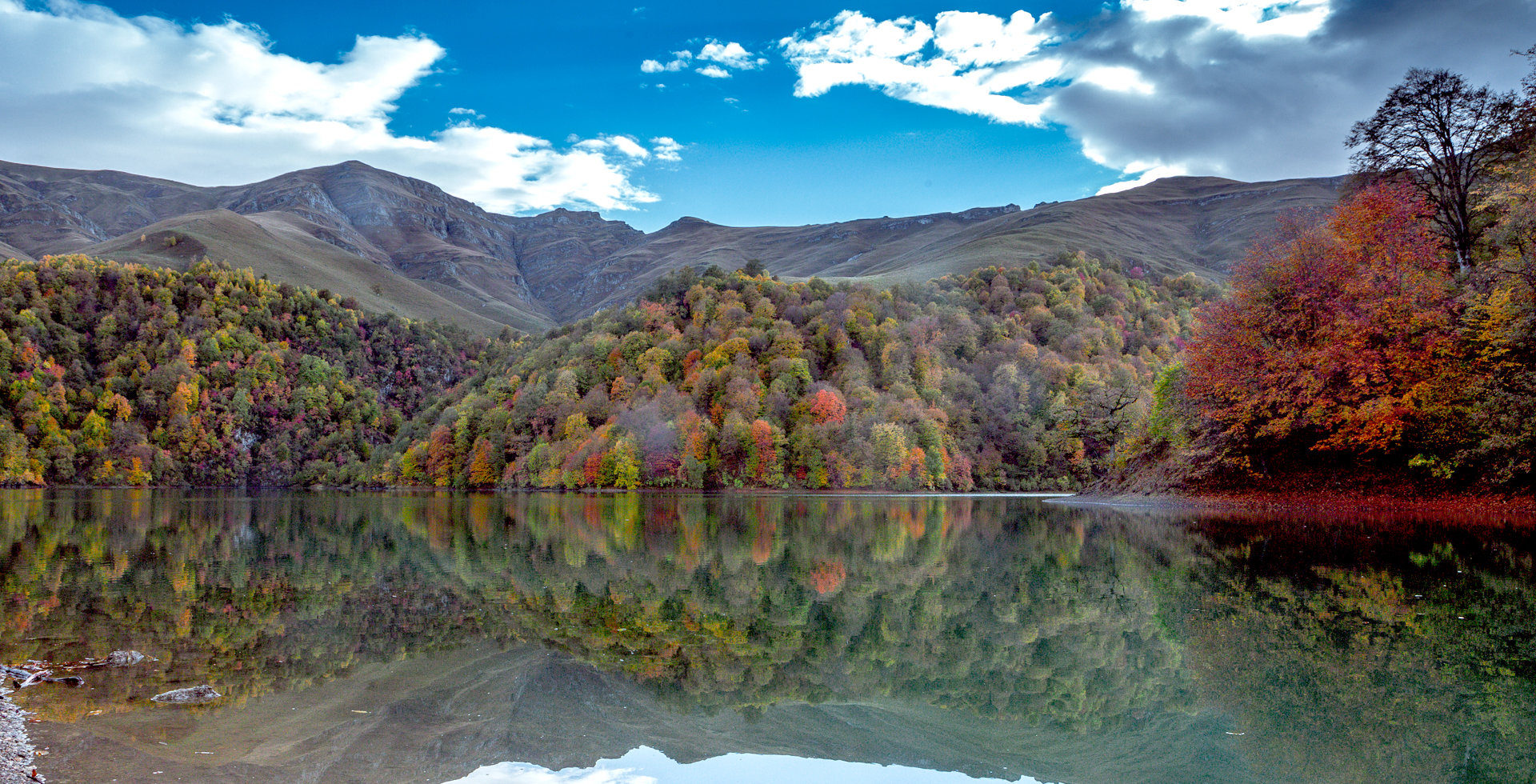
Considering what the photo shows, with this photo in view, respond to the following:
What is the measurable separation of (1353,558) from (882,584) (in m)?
9.68

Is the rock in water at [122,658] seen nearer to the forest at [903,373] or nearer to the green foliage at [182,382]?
the forest at [903,373]

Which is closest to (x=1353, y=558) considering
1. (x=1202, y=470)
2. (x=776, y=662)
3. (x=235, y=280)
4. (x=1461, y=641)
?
(x=1461, y=641)

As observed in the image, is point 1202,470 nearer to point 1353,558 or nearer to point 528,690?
point 1353,558

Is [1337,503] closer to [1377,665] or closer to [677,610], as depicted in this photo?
[1377,665]

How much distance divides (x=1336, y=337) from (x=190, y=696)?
32.7 m

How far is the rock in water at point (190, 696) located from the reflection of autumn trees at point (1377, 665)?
9.51 m

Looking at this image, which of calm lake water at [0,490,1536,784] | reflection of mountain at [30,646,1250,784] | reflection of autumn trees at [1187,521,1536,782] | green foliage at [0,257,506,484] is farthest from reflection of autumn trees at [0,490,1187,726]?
green foliage at [0,257,506,484]

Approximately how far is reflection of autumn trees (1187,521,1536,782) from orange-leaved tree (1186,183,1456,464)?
42.6ft

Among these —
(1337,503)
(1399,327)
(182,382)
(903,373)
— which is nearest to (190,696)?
(1399,327)

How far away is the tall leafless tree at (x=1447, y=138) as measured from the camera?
1141 inches

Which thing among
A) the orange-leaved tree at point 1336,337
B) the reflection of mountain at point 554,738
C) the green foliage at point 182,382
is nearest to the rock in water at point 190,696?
the reflection of mountain at point 554,738

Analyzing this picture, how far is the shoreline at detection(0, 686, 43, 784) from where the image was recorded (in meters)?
6.24

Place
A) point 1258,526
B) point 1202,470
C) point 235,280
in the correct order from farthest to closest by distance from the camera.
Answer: point 235,280, point 1202,470, point 1258,526

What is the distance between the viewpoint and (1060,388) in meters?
102
